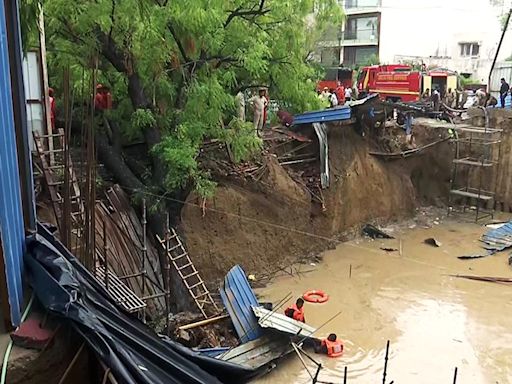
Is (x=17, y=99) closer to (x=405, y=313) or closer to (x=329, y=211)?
(x=405, y=313)

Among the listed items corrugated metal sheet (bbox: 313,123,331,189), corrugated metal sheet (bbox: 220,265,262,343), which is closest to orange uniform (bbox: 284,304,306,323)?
corrugated metal sheet (bbox: 220,265,262,343)

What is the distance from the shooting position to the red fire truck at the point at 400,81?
27.1 m

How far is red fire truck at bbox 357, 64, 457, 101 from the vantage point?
2709 centimetres

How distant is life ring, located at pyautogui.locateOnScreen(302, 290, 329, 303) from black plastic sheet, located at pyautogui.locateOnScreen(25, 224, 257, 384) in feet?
30.7

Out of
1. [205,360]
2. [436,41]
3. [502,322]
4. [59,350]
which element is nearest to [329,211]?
[502,322]

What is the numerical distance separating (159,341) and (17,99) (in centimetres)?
210

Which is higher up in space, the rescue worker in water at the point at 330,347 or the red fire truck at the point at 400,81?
the red fire truck at the point at 400,81

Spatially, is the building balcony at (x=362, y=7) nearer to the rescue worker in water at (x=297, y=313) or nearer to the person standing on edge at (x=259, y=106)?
the person standing on edge at (x=259, y=106)

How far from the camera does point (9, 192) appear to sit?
3.69 metres

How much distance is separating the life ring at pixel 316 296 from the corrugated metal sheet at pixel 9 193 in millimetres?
10380

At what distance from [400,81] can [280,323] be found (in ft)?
66.1

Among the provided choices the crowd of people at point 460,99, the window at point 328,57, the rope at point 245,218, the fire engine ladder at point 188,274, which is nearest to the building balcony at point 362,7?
the window at point 328,57

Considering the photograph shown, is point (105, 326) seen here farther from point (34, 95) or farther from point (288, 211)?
point (288, 211)

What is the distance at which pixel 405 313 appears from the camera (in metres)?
13.4
